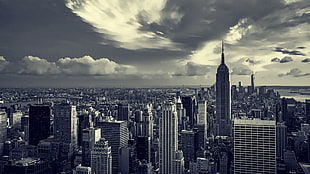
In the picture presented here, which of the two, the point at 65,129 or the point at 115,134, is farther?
the point at 65,129

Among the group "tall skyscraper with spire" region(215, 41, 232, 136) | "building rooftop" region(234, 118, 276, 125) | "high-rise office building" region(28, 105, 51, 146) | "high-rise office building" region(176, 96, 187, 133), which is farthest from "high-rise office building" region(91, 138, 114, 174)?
"building rooftop" region(234, 118, 276, 125)

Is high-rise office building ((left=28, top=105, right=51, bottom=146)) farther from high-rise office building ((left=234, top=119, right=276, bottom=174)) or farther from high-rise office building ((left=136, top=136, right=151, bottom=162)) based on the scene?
high-rise office building ((left=234, top=119, right=276, bottom=174))

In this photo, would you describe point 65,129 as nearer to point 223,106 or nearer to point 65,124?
point 65,124

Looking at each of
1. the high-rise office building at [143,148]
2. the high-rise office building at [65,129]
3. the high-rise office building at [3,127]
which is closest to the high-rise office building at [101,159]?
the high-rise office building at [65,129]

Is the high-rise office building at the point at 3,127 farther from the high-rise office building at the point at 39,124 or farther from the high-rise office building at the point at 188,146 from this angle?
the high-rise office building at the point at 188,146

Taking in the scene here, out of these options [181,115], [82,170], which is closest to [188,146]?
[181,115]

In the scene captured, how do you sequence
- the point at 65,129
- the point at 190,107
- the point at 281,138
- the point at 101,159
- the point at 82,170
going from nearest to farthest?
the point at 82,170
the point at 281,138
the point at 101,159
the point at 65,129
the point at 190,107
